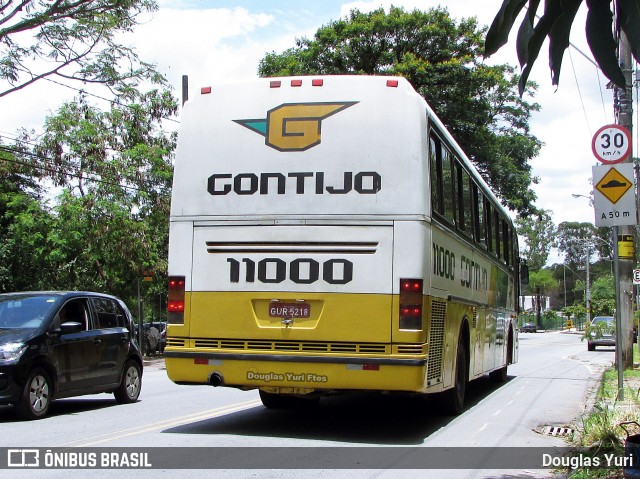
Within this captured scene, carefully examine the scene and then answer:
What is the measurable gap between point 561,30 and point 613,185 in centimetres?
761

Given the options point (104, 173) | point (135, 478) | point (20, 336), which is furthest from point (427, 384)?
point (104, 173)

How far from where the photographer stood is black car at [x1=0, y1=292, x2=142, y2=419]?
1020 centimetres

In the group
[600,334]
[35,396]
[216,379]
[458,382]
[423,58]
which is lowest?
[35,396]

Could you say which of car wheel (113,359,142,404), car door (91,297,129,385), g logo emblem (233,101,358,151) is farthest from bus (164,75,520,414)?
car wheel (113,359,142,404)

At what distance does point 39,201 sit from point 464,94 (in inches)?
694

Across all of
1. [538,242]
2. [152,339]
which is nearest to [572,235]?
[538,242]

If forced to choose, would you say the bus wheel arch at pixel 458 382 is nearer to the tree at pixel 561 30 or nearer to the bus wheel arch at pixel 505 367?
the bus wheel arch at pixel 505 367

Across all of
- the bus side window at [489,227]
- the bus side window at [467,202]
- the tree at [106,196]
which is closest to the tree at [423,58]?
the tree at [106,196]

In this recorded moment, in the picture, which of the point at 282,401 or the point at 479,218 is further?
the point at 479,218

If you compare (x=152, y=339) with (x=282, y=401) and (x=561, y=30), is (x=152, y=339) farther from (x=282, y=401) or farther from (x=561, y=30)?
(x=561, y=30)

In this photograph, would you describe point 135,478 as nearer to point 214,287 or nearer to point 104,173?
point 214,287

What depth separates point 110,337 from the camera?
1224 centimetres

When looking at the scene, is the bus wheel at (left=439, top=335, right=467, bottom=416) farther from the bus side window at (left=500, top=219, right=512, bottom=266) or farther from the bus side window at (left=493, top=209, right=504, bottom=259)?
the bus side window at (left=500, top=219, right=512, bottom=266)

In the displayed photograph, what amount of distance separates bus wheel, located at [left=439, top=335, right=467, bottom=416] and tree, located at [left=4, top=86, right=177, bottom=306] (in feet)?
51.9
